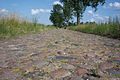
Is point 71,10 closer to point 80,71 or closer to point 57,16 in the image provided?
point 57,16

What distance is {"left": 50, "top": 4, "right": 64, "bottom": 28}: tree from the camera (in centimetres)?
5375

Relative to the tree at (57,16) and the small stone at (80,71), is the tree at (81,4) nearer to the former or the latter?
the tree at (57,16)

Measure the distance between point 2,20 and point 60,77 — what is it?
1067 cm

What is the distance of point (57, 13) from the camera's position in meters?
54.8

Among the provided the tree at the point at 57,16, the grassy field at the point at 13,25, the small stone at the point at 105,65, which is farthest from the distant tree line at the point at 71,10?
the small stone at the point at 105,65

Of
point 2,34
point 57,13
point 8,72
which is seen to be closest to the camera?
point 8,72

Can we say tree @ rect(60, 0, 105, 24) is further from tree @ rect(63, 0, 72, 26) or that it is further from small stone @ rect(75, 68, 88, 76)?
small stone @ rect(75, 68, 88, 76)

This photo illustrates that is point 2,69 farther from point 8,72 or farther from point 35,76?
point 35,76

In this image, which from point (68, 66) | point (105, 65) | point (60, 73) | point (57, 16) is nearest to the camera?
point (60, 73)

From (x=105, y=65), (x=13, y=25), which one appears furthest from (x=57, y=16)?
(x=105, y=65)

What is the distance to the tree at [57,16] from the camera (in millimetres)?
53750

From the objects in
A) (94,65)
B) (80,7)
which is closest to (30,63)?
(94,65)

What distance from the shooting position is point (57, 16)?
178ft

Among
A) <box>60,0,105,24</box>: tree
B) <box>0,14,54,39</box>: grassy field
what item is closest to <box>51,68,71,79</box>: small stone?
<box>0,14,54,39</box>: grassy field
